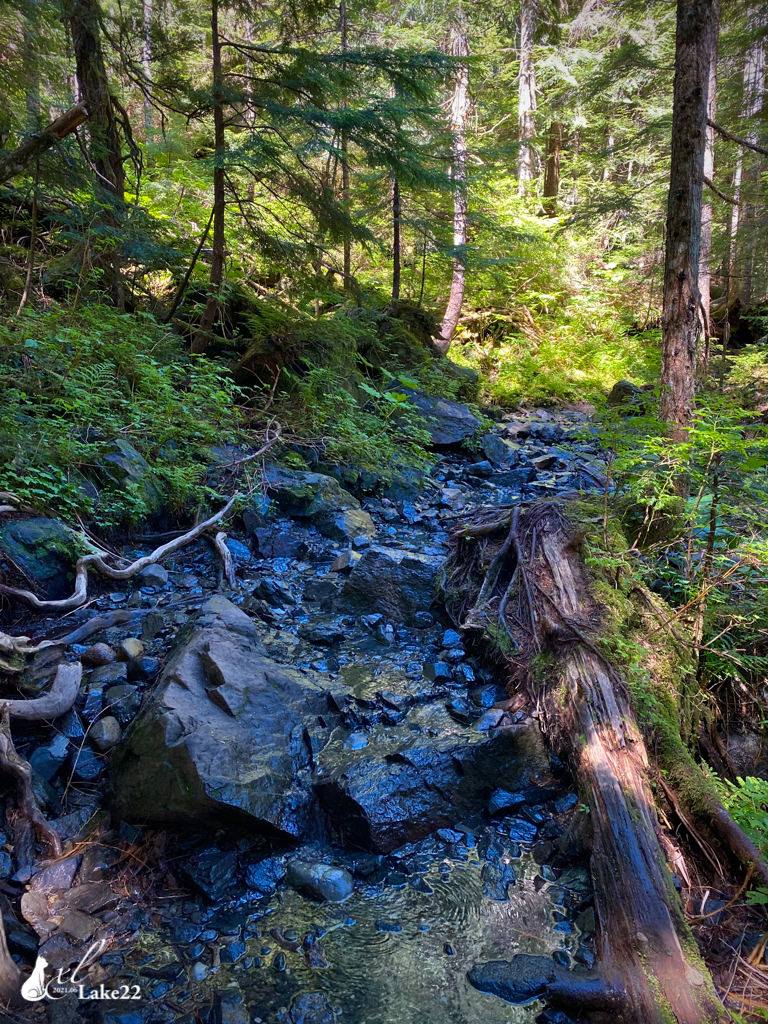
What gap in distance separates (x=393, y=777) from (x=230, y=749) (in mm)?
950

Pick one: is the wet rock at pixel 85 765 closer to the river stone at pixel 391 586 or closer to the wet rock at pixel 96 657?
the wet rock at pixel 96 657

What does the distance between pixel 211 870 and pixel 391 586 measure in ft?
9.48

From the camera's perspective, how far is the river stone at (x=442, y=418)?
1027cm

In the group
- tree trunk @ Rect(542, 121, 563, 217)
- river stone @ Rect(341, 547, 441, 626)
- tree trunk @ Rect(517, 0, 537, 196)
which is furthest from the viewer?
tree trunk @ Rect(542, 121, 563, 217)

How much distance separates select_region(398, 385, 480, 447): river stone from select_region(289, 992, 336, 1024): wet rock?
8.16m

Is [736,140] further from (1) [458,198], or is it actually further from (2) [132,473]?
A: (1) [458,198]

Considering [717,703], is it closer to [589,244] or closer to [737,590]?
[737,590]

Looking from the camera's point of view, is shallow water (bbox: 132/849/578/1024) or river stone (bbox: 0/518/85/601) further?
river stone (bbox: 0/518/85/601)

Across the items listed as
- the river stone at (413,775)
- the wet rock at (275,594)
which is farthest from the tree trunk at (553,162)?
the river stone at (413,775)

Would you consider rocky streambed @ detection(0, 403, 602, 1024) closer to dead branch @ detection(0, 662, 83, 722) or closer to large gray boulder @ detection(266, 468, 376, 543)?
dead branch @ detection(0, 662, 83, 722)

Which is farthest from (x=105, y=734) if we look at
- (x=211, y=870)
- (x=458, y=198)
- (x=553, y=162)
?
(x=553, y=162)

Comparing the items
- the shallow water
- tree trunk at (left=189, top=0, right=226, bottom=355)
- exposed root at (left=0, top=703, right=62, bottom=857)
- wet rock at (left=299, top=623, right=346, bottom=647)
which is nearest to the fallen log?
the shallow water

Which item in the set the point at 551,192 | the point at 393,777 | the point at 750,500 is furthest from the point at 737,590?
the point at 551,192

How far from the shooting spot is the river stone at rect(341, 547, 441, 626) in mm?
5340
